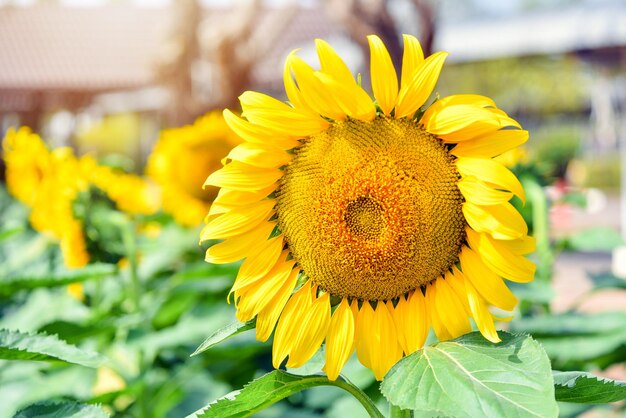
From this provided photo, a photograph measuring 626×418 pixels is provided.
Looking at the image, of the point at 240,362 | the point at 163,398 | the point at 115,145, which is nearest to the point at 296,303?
the point at 163,398

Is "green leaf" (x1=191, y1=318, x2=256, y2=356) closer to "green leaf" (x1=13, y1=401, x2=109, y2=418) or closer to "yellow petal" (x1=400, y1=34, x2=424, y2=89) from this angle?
"green leaf" (x1=13, y1=401, x2=109, y2=418)

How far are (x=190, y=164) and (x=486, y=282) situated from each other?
208 cm

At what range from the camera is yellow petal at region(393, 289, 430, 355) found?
3.04 feet

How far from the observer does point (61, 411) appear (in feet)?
2.97

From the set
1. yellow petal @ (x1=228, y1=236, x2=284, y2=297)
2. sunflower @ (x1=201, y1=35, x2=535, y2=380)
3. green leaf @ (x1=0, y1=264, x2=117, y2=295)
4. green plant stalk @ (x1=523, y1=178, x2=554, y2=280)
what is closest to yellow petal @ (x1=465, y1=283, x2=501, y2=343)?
sunflower @ (x1=201, y1=35, x2=535, y2=380)

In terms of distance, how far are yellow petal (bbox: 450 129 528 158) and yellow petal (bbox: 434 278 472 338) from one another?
15 centimetres

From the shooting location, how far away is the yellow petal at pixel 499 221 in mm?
858

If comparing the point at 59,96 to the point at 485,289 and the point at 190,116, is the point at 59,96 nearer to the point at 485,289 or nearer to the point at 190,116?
the point at 190,116

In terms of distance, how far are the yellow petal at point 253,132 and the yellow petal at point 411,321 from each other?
0.71ft

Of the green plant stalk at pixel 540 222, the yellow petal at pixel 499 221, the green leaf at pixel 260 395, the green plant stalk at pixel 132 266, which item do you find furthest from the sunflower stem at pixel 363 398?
the green plant stalk at pixel 132 266

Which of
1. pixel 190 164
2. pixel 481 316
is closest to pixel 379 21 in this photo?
pixel 190 164

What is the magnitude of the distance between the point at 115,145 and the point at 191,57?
38.7ft

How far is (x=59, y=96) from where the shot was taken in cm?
1473

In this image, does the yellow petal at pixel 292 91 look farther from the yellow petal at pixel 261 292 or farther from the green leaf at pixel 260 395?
the green leaf at pixel 260 395
